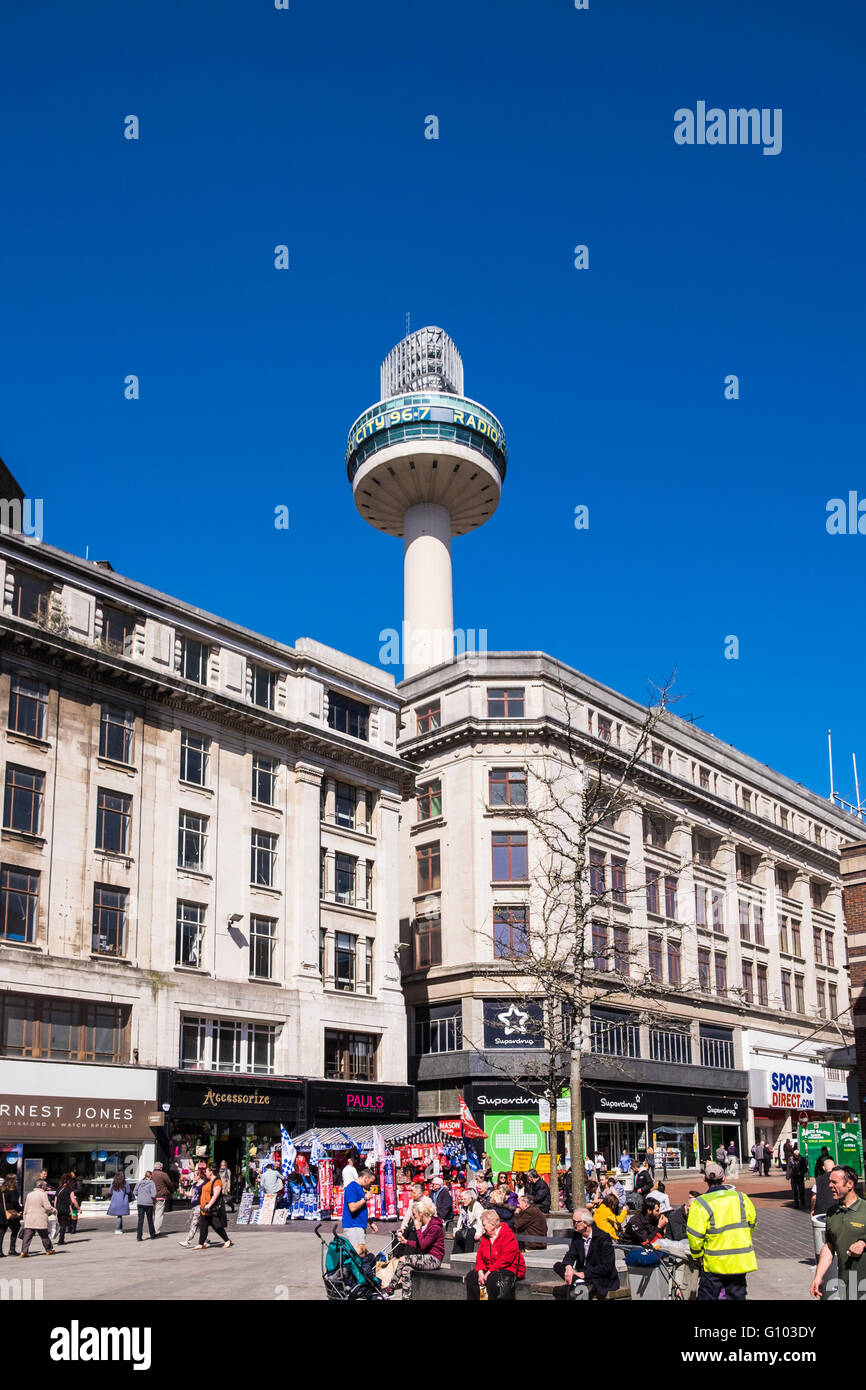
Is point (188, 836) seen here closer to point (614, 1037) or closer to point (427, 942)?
point (427, 942)

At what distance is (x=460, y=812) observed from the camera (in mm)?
59094

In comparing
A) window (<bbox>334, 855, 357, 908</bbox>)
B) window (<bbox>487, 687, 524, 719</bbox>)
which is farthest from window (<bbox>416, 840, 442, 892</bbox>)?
window (<bbox>334, 855, 357, 908</bbox>)

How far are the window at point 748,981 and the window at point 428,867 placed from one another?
2035cm

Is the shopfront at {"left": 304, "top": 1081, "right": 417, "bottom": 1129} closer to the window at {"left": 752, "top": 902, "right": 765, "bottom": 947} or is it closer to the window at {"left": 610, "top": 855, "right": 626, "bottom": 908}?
the window at {"left": 610, "top": 855, "right": 626, "bottom": 908}

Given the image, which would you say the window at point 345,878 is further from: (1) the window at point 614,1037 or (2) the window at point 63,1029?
(1) the window at point 614,1037

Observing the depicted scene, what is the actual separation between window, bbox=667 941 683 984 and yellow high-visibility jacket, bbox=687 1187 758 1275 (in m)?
51.8

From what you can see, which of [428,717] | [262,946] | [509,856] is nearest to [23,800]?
[262,946]

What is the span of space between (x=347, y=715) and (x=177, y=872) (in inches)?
453

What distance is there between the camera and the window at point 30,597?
136 feet

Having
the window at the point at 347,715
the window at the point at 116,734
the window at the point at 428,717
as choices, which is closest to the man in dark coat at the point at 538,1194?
the window at the point at 116,734

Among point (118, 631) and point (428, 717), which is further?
point (428, 717)

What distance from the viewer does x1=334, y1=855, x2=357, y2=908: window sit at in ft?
166

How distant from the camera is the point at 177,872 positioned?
Answer: 4431 centimetres
